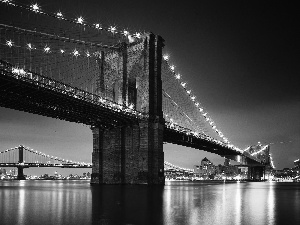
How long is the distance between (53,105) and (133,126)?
367 inches

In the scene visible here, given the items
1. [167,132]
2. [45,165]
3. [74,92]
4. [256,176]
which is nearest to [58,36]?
[74,92]

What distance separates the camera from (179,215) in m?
13.9

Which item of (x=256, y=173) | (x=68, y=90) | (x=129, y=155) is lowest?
(x=256, y=173)

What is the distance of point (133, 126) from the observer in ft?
134

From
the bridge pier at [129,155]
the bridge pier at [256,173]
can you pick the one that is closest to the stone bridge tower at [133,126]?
the bridge pier at [129,155]

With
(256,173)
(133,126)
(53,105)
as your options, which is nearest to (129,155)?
(133,126)

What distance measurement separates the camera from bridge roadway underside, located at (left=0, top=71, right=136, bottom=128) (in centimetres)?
2970

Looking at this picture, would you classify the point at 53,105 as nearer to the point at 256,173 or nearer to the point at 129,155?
the point at 129,155

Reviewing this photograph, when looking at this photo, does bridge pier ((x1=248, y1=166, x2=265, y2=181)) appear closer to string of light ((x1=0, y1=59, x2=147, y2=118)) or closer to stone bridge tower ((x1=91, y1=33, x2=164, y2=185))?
stone bridge tower ((x1=91, y1=33, x2=164, y2=185))

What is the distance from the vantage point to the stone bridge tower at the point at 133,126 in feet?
130

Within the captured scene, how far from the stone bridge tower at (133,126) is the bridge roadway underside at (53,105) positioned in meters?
1.58

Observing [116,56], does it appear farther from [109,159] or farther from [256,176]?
[256,176]

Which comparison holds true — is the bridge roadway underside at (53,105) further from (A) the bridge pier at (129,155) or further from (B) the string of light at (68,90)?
(A) the bridge pier at (129,155)

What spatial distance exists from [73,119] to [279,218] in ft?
96.7
